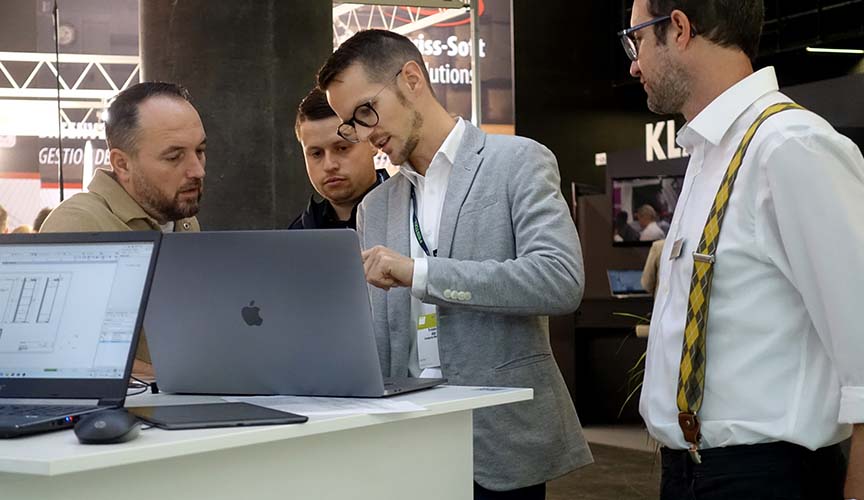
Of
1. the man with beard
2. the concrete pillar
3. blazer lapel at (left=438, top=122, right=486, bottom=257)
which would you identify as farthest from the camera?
the concrete pillar

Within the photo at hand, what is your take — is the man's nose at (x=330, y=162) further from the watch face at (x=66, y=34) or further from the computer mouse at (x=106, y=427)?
the watch face at (x=66, y=34)

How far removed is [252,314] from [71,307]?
32 centimetres

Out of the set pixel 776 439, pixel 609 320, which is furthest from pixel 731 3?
pixel 609 320

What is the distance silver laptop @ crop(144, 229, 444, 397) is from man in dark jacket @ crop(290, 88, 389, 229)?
1051 millimetres

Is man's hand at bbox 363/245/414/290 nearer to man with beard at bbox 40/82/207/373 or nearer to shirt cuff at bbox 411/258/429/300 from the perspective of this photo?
shirt cuff at bbox 411/258/429/300

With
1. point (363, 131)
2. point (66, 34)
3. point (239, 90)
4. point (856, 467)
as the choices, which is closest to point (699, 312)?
point (856, 467)

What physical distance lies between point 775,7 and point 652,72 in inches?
392

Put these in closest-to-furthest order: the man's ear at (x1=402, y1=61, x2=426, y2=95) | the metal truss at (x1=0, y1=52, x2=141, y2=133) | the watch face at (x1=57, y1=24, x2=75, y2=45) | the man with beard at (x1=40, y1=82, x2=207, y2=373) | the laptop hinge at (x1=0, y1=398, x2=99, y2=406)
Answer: the laptop hinge at (x1=0, y1=398, x2=99, y2=406), the man's ear at (x1=402, y1=61, x2=426, y2=95), the man with beard at (x1=40, y1=82, x2=207, y2=373), the metal truss at (x1=0, y1=52, x2=141, y2=133), the watch face at (x1=57, y1=24, x2=75, y2=45)

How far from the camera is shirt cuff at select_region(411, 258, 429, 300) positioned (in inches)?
88.9

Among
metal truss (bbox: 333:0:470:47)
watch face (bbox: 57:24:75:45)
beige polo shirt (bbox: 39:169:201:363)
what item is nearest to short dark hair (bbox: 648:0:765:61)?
beige polo shirt (bbox: 39:169:201:363)

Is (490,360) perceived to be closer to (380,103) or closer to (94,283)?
(380,103)

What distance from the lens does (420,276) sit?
2.26 meters

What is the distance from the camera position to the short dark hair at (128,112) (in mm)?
3043

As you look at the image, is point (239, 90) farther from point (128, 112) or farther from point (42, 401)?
point (42, 401)
